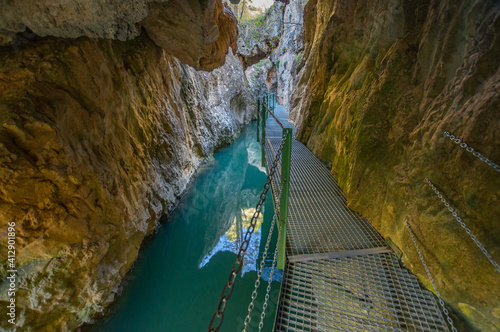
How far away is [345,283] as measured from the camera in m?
2.34

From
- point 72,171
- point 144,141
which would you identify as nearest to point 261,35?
point 144,141

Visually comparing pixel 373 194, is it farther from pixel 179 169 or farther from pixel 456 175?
pixel 179 169

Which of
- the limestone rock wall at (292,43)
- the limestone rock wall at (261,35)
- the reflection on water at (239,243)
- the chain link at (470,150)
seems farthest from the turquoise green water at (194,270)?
the limestone rock wall at (261,35)

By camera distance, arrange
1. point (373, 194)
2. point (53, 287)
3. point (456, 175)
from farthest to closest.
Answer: point (373, 194) → point (53, 287) → point (456, 175)

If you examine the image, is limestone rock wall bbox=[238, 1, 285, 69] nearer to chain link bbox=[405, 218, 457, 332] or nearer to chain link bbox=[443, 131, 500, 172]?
chain link bbox=[443, 131, 500, 172]

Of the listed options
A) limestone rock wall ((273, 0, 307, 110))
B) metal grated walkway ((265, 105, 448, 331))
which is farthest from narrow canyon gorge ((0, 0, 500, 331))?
limestone rock wall ((273, 0, 307, 110))

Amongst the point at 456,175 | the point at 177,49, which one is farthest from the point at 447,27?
the point at 177,49

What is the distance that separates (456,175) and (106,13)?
13.6 feet

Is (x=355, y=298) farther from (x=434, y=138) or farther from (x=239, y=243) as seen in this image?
(x=239, y=243)

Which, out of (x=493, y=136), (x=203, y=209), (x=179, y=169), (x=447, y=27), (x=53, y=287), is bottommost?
(x=203, y=209)

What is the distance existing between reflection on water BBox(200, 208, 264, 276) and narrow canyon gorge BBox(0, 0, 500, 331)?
1.73 m

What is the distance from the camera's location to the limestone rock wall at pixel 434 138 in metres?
1.70

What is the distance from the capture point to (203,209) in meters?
6.59

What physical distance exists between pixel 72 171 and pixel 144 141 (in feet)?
7.20
